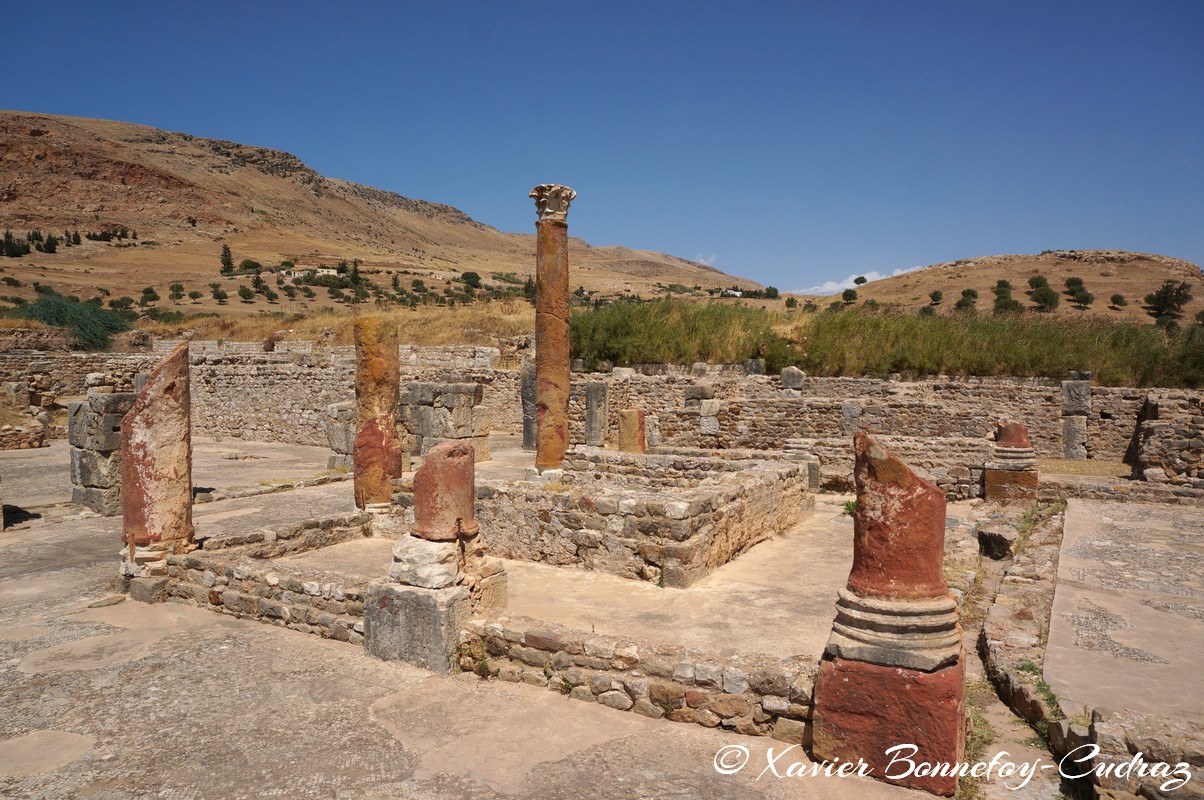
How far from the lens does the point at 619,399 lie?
20.7 m

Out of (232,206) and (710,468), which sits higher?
(232,206)

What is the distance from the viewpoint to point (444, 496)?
19.0 ft

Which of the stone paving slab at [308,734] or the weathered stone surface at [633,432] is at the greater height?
the weathered stone surface at [633,432]

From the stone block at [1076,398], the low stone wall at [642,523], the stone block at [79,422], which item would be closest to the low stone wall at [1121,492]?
the low stone wall at [642,523]

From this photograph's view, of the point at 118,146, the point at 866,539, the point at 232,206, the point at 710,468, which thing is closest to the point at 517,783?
the point at 866,539

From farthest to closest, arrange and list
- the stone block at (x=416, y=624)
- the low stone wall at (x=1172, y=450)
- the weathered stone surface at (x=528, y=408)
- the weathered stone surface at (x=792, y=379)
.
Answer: the weathered stone surface at (x=792, y=379)
the weathered stone surface at (x=528, y=408)
the low stone wall at (x=1172, y=450)
the stone block at (x=416, y=624)

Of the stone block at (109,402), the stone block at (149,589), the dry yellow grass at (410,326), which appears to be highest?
the dry yellow grass at (410,326)

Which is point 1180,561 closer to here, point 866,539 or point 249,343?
point 866,539

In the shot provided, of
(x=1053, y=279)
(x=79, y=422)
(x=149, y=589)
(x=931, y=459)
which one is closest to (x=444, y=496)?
(x=149, y=589)

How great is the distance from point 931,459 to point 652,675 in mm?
9943

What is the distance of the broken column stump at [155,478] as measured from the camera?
296 inches

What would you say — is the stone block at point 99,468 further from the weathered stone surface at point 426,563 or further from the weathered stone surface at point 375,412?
the weathered stone surface at point 426,563

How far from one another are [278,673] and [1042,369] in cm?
2080

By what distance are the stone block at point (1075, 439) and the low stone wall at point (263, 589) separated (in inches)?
648
